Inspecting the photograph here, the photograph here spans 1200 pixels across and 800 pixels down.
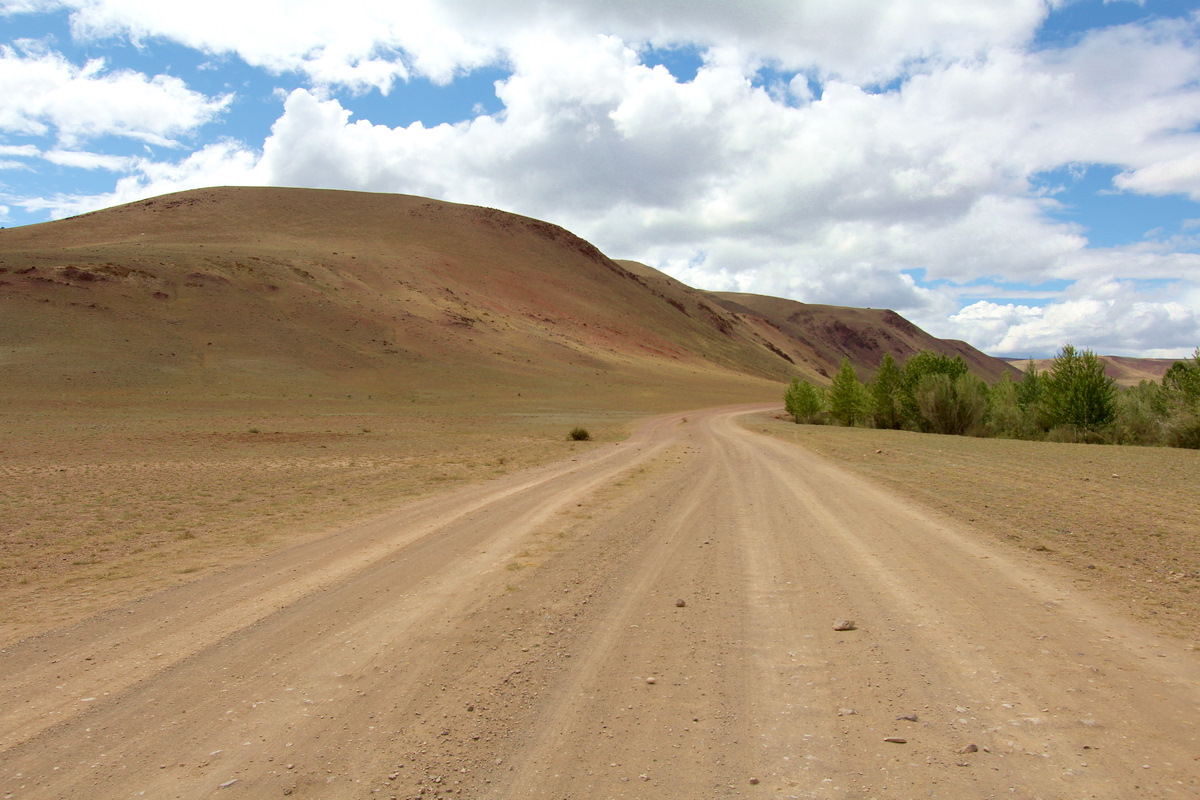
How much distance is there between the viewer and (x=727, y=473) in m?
18.7

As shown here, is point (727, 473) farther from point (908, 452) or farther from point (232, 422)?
point (232, 422)

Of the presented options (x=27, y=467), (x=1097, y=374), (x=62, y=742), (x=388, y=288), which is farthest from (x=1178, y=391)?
(x=388, y=288)

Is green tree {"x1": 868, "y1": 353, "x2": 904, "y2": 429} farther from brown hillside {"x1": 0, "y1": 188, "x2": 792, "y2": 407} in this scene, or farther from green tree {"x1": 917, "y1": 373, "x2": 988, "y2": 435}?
brown hillside {"x1": 0, "y1": 188, "x2": 792, "y2": 407}

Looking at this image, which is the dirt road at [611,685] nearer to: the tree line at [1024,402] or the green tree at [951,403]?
the tree line at [1024,402]

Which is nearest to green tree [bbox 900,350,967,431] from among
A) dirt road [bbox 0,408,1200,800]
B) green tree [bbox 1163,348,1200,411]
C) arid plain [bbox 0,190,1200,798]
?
green tree [bbox 1163,348,1200,411]

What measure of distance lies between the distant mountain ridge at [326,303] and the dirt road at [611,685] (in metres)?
50.0

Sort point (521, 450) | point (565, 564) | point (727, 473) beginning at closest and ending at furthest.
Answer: point (565, 564) < point (727, 473) < point (521, 450)

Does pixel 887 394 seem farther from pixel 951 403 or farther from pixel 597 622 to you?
pixel 597 622

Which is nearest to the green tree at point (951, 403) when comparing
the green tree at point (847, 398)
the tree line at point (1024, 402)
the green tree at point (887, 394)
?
the tree line at point (1024, 402)

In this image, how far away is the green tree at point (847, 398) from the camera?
1960 inches

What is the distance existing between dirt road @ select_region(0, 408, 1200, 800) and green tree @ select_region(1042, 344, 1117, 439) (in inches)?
1294

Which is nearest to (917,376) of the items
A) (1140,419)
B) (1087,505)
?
(1140,419)

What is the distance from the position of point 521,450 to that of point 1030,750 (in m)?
23.0

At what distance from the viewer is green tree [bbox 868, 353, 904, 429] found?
47125mm
